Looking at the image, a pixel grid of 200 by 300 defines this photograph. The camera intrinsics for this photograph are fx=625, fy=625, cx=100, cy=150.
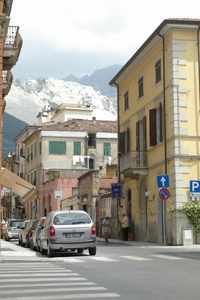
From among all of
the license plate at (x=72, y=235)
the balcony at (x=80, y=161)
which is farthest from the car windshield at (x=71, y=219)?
the balcony at (x=80, y=161)

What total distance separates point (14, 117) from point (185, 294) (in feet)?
425

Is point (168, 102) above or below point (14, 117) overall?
below

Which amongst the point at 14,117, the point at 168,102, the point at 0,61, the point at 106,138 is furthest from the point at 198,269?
the point at 14,117

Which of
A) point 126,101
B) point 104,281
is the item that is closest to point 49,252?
point 104,281

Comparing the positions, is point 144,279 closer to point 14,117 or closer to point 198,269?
point 198,269

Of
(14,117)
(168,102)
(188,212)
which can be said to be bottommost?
(188,212)

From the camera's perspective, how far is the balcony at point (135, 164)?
123 ft

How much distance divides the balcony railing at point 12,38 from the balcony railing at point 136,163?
37.6 ft

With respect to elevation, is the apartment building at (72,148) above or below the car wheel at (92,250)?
above

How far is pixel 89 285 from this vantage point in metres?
12.0

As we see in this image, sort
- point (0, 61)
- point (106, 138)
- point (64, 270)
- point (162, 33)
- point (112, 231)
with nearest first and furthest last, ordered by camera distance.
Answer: point (64, 270) < point (0, 61) < point (162, 33) < point (112, 231) < point (106, 138)

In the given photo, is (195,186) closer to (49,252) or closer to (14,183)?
(14,183)

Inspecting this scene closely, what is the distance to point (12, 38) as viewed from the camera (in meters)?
30.2

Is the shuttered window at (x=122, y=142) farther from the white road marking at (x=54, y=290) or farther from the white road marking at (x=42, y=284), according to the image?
the white road marking at (x=54, y=290)
